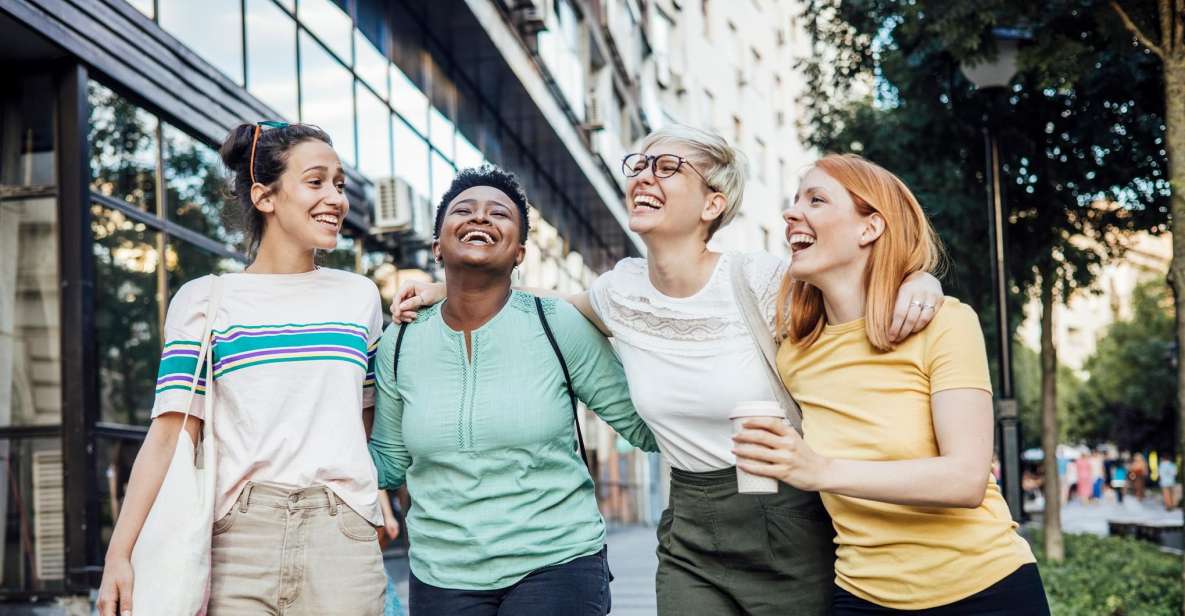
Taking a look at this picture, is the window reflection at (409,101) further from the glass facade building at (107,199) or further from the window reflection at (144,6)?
the window reflection at (144,6)

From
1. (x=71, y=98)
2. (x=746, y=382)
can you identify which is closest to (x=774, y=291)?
(x=746, y=382)

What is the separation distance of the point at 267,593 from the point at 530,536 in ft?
2.30

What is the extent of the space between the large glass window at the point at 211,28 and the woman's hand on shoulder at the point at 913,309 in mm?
7866

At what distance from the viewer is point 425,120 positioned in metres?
15.5

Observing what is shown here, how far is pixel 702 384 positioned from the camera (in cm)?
331

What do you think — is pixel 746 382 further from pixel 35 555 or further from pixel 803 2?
pixel 803 2

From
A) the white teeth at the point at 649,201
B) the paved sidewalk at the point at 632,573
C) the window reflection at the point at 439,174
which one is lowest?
the paved sidewalk at the point at 632,573

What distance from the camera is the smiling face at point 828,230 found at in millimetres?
3000

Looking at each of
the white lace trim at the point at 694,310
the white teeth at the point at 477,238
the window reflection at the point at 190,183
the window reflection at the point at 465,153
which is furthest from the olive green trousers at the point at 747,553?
the window reflection at the point at 465,153

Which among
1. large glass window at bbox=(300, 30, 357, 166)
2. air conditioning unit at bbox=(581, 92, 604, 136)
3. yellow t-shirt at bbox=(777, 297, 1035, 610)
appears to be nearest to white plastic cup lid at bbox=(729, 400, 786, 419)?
yellow t-shirt at bbox=(777, 297, 1035, 610)

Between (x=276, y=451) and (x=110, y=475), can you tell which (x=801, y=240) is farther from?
(x=110, y=475)

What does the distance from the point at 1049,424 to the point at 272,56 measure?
31.4ft

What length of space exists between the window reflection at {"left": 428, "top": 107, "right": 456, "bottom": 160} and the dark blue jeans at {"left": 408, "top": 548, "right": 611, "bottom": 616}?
12.8 m

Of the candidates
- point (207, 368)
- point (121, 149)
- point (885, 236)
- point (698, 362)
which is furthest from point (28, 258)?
point (885, 236)
